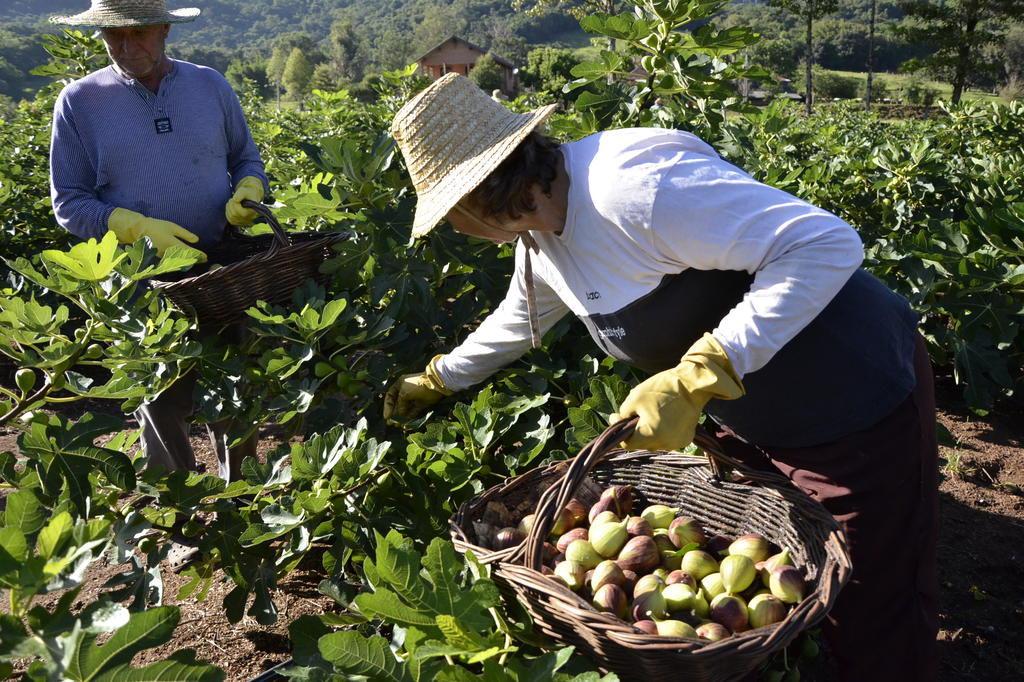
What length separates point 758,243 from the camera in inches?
57.4

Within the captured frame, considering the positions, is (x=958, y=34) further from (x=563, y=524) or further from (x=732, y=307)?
(x=563, y=524)

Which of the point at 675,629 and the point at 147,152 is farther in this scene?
the point at 147,152

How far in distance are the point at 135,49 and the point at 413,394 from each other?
1563 millimetres

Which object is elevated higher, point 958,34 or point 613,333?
point 613,333

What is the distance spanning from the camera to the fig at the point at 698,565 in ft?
4.81

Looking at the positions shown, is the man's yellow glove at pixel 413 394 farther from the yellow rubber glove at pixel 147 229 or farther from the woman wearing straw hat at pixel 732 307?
the yellow rubber glove at pixel 147 229

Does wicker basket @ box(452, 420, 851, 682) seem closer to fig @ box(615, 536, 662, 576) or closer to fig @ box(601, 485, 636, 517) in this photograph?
fig @ box(601, 485, 636, 517)

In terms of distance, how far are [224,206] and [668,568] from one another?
213 centimetres

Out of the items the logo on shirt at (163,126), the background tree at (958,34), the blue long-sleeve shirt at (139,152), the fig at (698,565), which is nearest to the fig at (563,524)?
the fig at (698,565)

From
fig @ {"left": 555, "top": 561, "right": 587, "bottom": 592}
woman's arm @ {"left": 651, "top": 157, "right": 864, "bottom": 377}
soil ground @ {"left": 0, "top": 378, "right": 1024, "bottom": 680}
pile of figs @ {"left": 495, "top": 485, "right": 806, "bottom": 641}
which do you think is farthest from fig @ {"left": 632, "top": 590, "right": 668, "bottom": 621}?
soil ground @ {"left": 0, "top": 378, "right": 1024, "bottom": 680}

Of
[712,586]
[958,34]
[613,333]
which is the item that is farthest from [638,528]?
[958,34]

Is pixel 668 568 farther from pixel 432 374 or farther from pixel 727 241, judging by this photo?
pixel 432 374

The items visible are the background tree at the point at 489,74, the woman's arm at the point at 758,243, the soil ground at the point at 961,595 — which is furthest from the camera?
the background tree at the point at 489,74

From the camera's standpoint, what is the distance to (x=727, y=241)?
4.80ft
